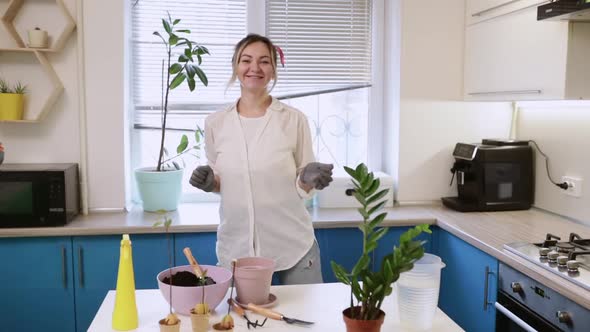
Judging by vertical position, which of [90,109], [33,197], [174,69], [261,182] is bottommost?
[33,197]

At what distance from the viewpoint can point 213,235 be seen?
8.87 ft

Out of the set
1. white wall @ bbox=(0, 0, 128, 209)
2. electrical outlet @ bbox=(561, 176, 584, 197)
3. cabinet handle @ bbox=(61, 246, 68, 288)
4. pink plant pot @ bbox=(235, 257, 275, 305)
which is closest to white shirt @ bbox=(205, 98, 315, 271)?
pink plant pot @ bbox=(235, 257, 275, 305)

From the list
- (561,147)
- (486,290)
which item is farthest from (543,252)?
(561,147)

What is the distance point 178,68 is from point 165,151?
0.47 m

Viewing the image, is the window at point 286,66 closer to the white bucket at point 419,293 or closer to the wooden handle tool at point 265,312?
the wooden handle tool at point 265,312

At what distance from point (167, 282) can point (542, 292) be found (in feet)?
4.08

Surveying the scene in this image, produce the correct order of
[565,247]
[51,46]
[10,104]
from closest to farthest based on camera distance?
[565,247]
[10,104]
[51,46]

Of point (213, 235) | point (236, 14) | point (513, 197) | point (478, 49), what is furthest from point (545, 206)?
point (236, 14)

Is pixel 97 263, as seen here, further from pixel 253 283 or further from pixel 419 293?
pixel 419 293

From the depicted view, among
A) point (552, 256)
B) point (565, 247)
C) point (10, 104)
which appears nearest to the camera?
point (552, 256)

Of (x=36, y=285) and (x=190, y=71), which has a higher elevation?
(x=190, y=71)

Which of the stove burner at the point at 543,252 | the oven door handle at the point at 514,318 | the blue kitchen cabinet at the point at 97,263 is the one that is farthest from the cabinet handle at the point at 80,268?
the stove burner at the point at 543,252

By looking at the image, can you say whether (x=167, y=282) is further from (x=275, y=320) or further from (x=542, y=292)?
(x=542, y=292)

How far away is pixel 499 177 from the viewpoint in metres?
2.93
